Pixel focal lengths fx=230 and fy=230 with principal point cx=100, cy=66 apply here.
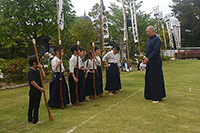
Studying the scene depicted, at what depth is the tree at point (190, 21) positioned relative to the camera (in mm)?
44812

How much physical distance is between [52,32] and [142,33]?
1481 cm

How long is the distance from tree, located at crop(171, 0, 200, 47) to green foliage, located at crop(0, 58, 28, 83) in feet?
131

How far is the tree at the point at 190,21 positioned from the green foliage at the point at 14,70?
3997cm

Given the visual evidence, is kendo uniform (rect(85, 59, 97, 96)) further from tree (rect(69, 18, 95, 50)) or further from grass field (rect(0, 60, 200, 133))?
tree (rect(69, 18, 95, 50))

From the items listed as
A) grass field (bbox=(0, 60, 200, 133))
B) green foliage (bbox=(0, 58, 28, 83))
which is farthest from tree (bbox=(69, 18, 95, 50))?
grass field (bbox=(0, 60, 200, 133))

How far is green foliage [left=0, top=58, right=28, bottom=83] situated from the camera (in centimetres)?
1165

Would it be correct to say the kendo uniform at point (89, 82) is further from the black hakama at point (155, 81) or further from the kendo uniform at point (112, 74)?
the black hakama at point (155, 81)

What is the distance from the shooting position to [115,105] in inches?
239

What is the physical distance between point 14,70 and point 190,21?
137ft

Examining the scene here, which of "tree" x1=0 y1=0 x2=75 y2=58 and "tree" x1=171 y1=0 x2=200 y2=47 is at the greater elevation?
"tree" x1=171 y1=0 x2=200 y2=47

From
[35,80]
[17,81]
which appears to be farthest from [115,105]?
[17,81]

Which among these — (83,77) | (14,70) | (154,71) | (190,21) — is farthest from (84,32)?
(190,21)

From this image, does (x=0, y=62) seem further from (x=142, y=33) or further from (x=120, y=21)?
(x=142, y=33)

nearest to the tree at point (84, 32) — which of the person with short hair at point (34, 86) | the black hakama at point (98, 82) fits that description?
the black hakama at point (98, 82)
